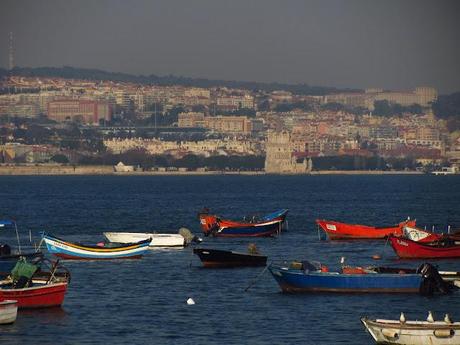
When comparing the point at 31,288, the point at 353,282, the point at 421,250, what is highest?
the point at 31,288

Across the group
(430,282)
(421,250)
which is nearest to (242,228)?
(421,250)

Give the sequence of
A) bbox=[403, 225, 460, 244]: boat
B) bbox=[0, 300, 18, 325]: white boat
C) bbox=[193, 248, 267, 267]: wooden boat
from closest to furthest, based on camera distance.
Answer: bbox=[0, 300, 18, 325]: white boat, bbox=[193, 248, 267, 267]: wooden boat, bbox=[403, 225, 460, 244]: boat

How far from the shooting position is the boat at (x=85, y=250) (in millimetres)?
46875

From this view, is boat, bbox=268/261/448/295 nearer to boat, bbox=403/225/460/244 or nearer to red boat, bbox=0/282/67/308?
red boat, bbox=0/282/67/308

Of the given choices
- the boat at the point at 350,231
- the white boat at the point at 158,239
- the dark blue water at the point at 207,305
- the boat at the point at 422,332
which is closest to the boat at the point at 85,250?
the dark blue water at the point at 207,305

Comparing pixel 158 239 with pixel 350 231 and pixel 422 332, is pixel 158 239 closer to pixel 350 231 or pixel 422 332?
pixel 350 231

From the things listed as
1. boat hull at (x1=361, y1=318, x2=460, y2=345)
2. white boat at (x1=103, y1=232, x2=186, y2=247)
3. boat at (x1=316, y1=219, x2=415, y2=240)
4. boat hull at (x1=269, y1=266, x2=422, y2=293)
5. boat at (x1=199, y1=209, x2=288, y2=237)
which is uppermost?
boat hull at (x1=361, y1=318, x2=460, y2=345)

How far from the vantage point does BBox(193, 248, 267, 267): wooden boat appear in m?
45.9

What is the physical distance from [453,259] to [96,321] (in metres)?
17.9

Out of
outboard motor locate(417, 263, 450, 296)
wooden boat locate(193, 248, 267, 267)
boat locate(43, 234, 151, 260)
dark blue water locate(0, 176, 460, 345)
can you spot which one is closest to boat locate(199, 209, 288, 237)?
dark blue water locate(0, 176, 460, 345)

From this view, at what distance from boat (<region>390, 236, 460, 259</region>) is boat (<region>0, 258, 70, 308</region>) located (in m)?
16.4

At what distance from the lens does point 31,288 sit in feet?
112

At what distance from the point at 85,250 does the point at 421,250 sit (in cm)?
1136

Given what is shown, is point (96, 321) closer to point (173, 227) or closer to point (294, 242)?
point (294, 242)
